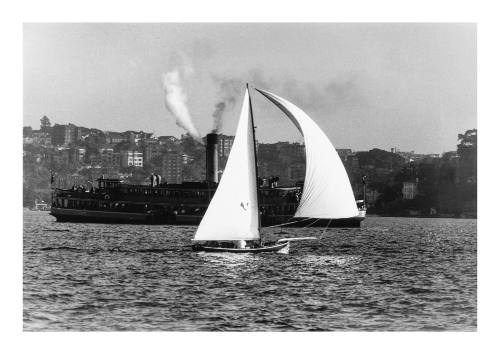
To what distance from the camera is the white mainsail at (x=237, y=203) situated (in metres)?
23.3

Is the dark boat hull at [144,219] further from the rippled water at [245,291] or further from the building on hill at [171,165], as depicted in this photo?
the rippled water at [245,291]

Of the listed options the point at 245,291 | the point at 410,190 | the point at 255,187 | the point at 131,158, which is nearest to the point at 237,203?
the point at 255,187

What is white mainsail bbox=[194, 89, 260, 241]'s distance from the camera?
917 inches

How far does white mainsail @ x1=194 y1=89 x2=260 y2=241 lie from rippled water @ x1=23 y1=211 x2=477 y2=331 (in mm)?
871

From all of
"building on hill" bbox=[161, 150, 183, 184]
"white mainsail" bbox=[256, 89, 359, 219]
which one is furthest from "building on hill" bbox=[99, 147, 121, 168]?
"white mainsail" bbox=[256, 89, 359, 219]

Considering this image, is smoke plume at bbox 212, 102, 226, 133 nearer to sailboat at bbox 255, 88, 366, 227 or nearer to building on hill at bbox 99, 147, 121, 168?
sailboat at bbox 255, 88, 366, 227

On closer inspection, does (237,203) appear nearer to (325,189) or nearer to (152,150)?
(325,189)

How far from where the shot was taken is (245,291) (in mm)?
19812

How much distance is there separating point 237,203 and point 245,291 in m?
4.17

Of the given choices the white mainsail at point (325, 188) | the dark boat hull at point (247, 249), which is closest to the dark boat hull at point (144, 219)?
the dark boat hull at point (247, 249)

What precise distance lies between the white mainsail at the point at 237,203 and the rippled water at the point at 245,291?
871 millimetres
